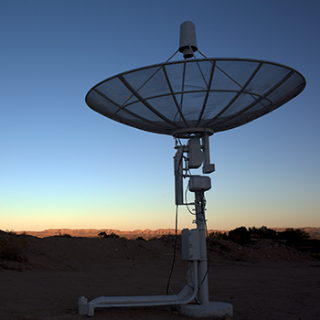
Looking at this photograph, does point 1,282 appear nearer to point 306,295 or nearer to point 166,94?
point 166,94

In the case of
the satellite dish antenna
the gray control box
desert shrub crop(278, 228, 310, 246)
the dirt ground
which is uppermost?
the satellite dish antenna

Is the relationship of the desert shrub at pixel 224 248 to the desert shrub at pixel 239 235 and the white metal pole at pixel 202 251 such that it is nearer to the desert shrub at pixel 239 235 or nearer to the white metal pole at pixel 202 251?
the desert shrub at pixel 239 235

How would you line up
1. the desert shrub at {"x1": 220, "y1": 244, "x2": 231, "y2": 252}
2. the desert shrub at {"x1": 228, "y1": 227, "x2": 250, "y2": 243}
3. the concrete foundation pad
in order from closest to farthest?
the concrete foundation pad < the desert shrub at {"x1": 220, "y1": 244, "x2": 231, "y2": 252} < the desert shrub at {"x1": 228, "y1": 227, "x2": 250, "y2": 243}

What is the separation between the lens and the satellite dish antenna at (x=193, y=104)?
6.84m

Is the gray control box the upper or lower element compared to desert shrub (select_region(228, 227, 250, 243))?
upper

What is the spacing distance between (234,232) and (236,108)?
2763 cm

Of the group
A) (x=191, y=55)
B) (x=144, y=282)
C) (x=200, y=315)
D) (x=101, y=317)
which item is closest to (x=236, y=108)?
(x=191, y=55)

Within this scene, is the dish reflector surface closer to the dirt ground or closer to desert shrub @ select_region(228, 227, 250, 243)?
the dirt ground

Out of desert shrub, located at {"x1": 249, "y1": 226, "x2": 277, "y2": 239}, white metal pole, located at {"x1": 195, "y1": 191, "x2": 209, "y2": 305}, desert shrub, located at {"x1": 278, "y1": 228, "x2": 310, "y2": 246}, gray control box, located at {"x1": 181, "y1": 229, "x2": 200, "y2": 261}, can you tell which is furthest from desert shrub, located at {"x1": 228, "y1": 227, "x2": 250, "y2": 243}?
gray control box, located at {"x1": 181, "y1": 229, "x2": 200, "y2": 261}

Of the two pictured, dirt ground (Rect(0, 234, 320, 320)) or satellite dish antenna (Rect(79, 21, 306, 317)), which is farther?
dirt ground (Rect(0, 234, 320, 320))

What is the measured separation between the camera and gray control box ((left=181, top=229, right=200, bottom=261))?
741cm

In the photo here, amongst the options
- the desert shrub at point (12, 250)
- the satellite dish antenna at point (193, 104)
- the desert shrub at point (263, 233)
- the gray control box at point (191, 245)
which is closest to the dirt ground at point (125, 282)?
the desert shrub at point (12, 250)

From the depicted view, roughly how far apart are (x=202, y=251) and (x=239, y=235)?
85.8ft

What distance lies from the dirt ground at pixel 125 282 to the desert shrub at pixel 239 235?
5.84 m
